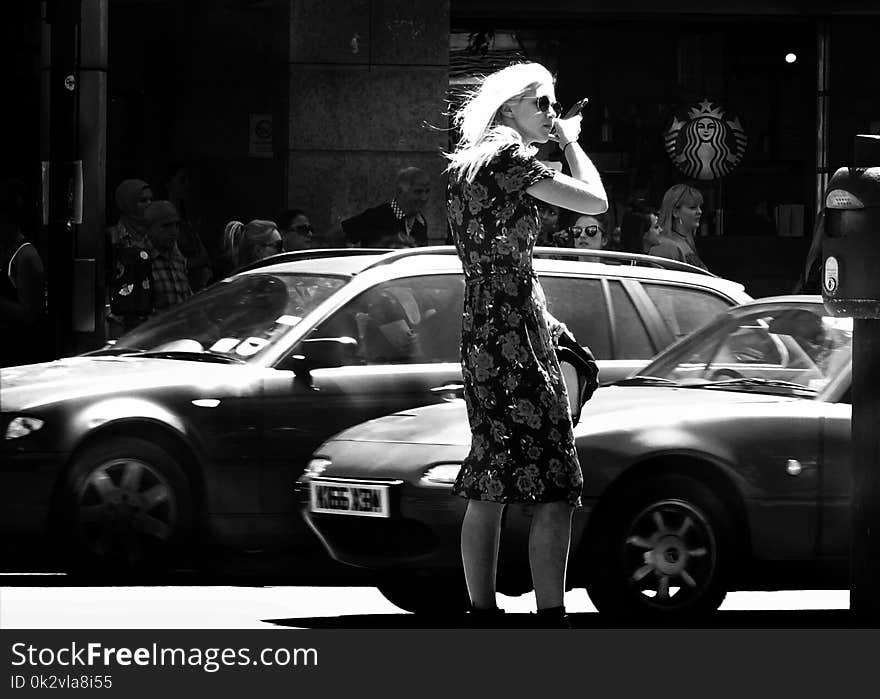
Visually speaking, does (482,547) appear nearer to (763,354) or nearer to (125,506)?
(763,354)

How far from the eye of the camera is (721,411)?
24.4 feet

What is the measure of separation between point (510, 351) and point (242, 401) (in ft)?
7.66

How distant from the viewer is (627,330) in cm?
882

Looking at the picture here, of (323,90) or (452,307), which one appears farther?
(323,90)

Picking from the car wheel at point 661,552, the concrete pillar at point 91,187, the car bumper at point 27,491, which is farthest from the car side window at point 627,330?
the concrete pillar at point 91,187

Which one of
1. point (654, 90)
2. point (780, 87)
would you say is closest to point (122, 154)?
point (654, 90)

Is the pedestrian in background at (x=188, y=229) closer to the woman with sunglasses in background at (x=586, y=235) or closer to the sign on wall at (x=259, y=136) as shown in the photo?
the sign on wall at (x=259, y=136)

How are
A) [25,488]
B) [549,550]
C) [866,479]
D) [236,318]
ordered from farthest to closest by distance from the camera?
[236,318] < [25,488] < [549,550] < [866,479]

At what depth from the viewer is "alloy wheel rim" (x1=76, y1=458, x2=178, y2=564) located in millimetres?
8352

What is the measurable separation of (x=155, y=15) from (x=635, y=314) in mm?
8093

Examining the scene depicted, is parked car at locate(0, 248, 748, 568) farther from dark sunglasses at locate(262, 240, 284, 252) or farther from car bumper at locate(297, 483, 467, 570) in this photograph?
dark sunglasses at locate(262, 240, 284, 252)

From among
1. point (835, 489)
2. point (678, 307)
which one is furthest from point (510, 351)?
point (678, 307)

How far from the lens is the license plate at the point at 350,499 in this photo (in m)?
7.29
